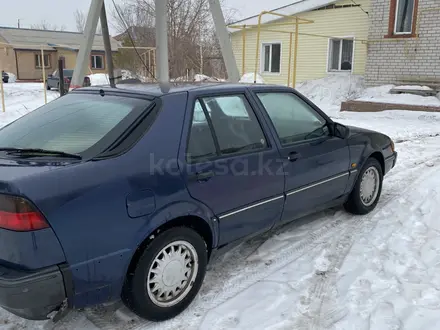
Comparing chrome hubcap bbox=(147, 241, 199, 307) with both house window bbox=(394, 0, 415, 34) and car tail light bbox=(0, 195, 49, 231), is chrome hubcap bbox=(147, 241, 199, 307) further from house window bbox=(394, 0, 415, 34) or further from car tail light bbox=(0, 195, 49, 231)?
house window bbox=(394, 0, 415, 34)

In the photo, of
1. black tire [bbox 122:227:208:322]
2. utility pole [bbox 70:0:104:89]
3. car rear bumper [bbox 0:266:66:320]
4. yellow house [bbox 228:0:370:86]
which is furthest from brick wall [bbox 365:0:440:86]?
car rear bumper [bbox 0:266:66:320]

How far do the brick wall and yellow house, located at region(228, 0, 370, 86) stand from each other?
896 mm

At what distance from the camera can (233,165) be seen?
10.5 ft

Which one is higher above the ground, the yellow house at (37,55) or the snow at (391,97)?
the yellow house at (37,55)

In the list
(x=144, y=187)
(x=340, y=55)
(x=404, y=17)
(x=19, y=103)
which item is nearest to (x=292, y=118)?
(x=144, y=187)

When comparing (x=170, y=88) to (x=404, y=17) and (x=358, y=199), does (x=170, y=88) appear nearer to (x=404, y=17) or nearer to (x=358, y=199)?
(x=358, y=199)

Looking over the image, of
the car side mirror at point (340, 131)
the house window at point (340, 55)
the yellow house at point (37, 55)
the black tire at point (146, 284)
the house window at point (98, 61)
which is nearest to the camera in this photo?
the black tire at point (146, 284)

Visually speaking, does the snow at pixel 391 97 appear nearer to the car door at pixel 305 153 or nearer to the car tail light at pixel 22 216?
the car door at pixel 305 153

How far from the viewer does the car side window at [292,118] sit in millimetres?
3745

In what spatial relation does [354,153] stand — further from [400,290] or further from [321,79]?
[321,79]

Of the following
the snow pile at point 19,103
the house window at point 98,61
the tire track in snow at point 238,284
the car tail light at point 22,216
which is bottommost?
the tire track in snow at point 238,284

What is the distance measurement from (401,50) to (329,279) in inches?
553

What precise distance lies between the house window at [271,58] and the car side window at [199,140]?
58.6ft

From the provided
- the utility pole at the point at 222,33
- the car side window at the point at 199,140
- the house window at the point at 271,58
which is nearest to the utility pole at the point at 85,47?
the utility pole at the point at 222,33
